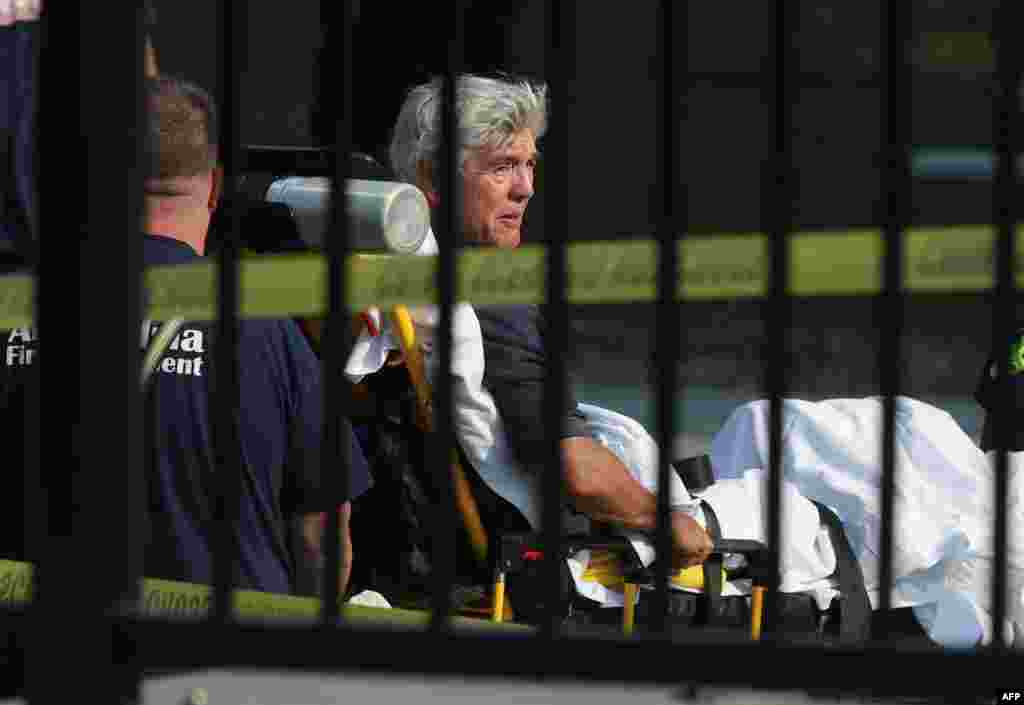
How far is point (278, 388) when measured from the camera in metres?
4.02

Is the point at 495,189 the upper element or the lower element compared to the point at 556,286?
upper

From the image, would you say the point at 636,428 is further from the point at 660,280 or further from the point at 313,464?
the point at 660,280

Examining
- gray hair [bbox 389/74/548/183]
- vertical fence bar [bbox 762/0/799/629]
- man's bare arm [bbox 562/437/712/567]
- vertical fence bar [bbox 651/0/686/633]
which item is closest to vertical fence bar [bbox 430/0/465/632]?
vertical fence bar [bbox 651/0/686/633]

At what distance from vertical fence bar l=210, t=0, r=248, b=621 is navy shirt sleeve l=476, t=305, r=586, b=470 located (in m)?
1.65

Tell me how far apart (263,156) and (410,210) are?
0.46m

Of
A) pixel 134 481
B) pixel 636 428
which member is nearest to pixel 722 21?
pixel 636 428

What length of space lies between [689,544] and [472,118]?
1.12 metres

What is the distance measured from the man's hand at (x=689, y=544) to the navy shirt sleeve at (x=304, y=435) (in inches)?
24.4

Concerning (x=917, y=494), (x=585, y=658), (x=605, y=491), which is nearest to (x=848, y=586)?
(x=917, y=494)

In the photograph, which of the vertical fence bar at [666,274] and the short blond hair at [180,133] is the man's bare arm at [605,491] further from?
the vertical fence bar at [666,274]

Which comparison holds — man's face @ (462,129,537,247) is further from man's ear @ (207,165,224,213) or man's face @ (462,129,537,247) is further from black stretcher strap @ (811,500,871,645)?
black stretcher strap @ (811,500,871,645)

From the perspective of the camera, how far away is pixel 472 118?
15.0 feet

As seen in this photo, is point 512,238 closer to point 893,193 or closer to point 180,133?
point 180,133

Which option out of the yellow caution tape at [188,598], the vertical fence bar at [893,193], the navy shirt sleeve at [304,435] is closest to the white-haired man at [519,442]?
the navy shirt sleeve at [304,435]
